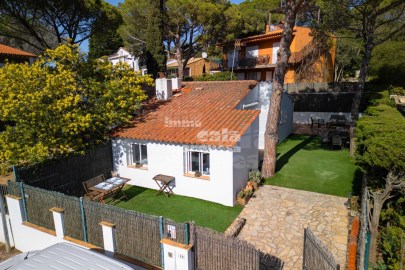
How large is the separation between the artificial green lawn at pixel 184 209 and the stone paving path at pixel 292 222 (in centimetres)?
76

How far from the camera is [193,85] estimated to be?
66.1ft

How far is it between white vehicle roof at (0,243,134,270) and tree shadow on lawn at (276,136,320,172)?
39.3ft

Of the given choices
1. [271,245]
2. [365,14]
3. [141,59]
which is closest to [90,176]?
[271,245]

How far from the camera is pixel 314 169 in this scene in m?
15.6

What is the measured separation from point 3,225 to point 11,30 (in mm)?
25943

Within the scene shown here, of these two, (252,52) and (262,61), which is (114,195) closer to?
(262,61)

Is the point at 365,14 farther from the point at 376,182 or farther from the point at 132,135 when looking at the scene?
the point at 132,135

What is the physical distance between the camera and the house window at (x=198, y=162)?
12688 mm

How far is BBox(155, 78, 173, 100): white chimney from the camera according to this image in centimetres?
1805

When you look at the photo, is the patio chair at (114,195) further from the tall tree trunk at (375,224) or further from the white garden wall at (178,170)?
the tall tree trunk at (375,224)

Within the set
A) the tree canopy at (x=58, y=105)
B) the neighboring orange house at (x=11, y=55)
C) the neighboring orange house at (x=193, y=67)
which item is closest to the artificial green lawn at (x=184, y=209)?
the tree canopy at (x=58, y=105)

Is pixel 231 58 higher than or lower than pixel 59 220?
higher

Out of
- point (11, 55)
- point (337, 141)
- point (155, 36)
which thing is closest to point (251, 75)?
point (155, 36)

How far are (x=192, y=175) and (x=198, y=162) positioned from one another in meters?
0.67
